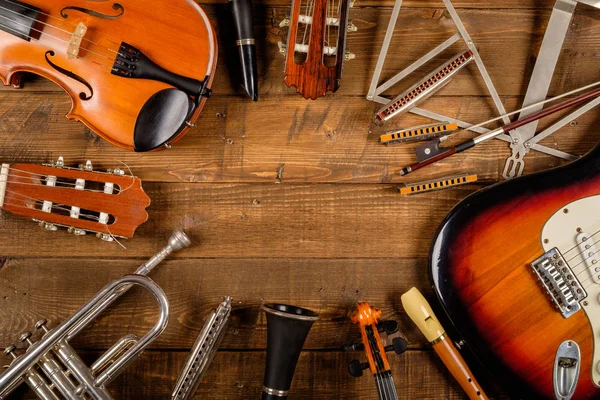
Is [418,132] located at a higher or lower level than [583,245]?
higher

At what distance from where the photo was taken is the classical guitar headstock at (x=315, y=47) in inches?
60.0

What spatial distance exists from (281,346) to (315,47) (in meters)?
0.89

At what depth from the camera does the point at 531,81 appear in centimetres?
168

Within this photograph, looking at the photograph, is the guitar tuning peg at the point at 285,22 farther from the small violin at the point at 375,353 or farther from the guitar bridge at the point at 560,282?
the guitar bridge at the point at 560,282

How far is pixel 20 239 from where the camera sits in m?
1.64

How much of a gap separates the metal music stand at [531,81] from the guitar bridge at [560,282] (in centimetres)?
31

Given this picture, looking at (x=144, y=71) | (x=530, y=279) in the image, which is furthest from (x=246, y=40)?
(x=530, y=279)

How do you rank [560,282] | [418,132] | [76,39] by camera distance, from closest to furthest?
[76,39]
[560,282]
[418,132]

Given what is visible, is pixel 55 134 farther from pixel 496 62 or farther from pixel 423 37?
pixel 496 62

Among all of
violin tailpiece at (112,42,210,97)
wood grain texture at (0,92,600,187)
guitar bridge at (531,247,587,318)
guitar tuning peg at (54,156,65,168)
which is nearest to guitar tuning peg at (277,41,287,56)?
wood grain texture at (0,92,600,187)

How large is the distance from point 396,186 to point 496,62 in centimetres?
53

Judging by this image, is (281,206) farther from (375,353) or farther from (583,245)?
(583,245)

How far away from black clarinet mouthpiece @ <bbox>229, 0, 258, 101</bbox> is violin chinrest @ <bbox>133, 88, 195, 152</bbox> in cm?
21

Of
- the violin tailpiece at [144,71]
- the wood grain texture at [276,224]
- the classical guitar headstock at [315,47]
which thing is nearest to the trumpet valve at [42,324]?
the wood grain texture at [276,224]
